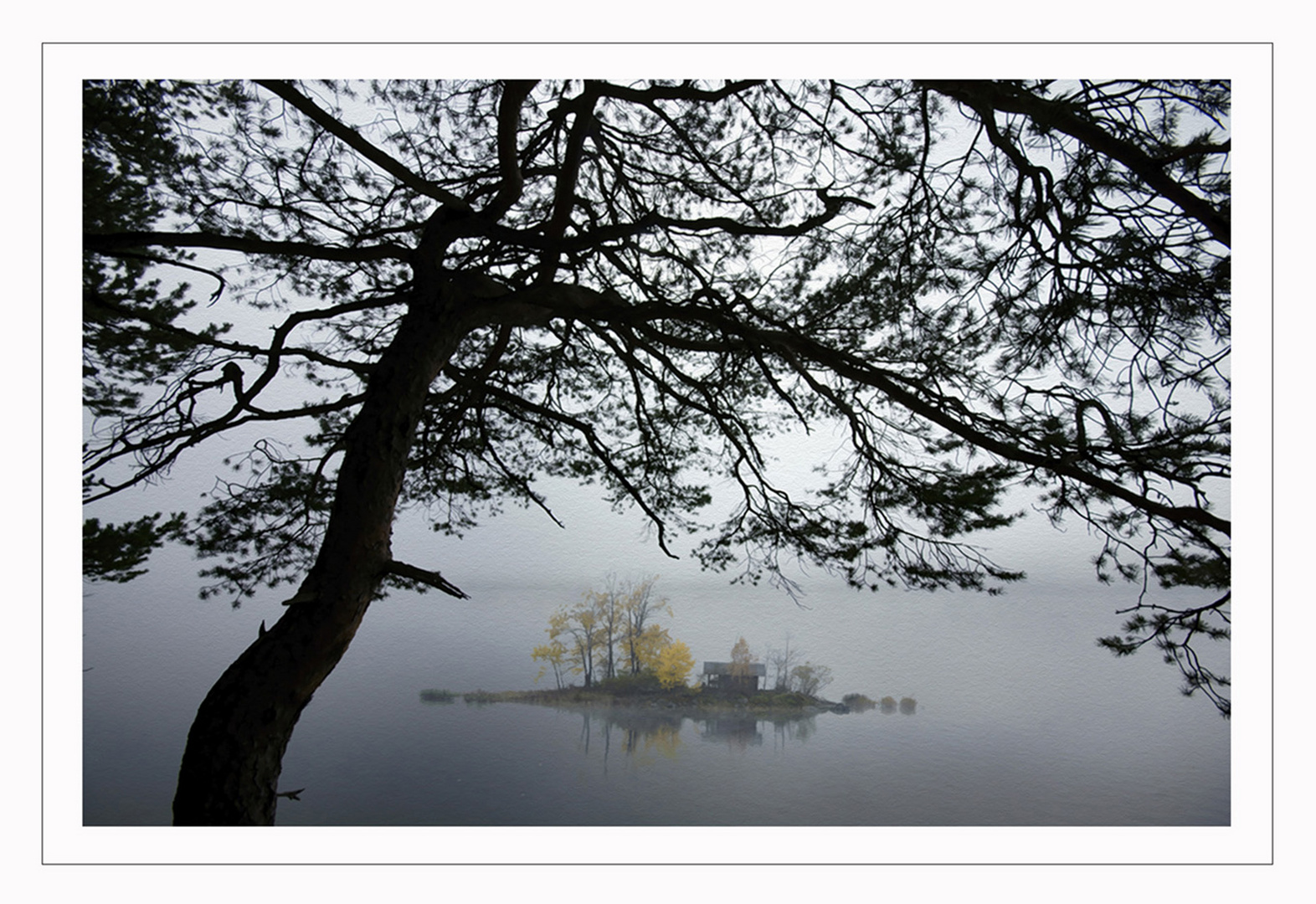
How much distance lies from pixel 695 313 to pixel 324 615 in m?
1.08

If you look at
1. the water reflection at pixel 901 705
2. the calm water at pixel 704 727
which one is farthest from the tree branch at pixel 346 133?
the water reflection at pixel 901 705

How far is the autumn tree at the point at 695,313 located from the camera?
160 centimetres

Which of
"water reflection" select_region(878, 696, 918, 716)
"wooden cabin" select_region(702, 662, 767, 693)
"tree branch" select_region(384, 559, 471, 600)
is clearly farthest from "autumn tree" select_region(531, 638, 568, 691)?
"water reflection" select_region(878, 696, 918, 716)

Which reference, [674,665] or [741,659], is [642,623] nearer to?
[674,665]

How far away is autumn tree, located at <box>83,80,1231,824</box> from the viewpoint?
160 cm

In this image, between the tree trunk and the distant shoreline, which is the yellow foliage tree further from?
the tree trunk

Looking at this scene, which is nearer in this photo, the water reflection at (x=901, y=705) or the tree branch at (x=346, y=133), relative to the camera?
the tree branch at (x=346, y=133)

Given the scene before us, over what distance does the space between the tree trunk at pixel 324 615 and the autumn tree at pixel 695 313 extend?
1cm

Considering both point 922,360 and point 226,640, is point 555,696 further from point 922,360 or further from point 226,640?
point 922,360
